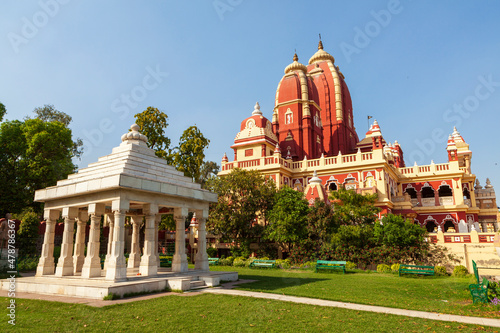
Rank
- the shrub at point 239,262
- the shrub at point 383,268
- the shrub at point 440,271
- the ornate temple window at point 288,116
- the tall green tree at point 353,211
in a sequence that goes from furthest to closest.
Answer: the ornate temple window at point 288,116 < the shrub at point 239,262 < the tall green tree at point 353,211 < the shrub at point 383,268 < the shrub at point 440,271

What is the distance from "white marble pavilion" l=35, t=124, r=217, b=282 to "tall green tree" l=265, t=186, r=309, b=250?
9.58m

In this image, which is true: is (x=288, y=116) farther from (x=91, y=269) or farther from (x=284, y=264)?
(x=91, y=269)

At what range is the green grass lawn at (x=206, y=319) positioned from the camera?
7.41m

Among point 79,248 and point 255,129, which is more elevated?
point 255,129

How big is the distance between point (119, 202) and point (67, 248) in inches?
163

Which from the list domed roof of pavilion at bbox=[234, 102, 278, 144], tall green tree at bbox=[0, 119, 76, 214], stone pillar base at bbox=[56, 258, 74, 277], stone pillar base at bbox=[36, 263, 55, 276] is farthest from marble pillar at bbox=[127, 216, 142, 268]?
domed roof of pavilion at bbox=[234, 102, 278, 144]

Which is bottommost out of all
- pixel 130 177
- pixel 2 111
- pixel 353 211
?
pixel 353 211

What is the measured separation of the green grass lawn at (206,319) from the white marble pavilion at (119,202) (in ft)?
8.89

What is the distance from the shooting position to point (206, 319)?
809cm

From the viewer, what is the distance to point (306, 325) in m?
7.69

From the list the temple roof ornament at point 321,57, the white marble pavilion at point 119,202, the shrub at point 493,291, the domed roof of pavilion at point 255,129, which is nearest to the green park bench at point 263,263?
the white marble pavilion at point 119,202

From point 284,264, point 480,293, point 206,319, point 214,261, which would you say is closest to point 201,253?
point 206,319

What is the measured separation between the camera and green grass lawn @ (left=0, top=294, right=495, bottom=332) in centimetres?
741

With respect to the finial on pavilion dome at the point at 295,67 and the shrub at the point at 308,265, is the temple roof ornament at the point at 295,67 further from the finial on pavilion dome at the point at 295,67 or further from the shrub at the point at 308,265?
the shrub at the point at 308,265
